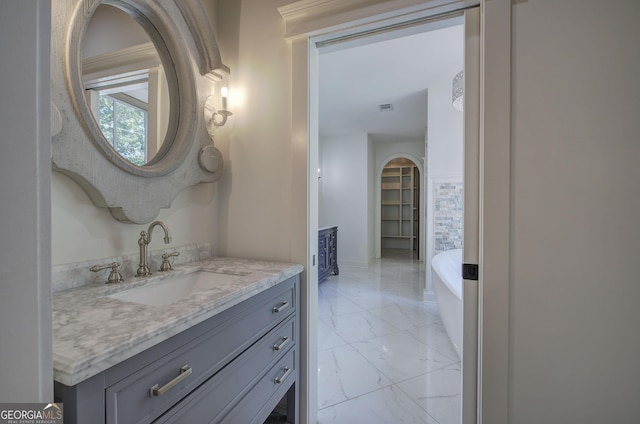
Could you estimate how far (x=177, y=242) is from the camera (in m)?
1.53

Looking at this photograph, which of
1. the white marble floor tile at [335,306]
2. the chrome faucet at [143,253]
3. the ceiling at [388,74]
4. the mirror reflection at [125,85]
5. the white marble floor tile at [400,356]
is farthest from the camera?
the white marble floor tile at [335,306]

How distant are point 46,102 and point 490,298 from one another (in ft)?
5.03

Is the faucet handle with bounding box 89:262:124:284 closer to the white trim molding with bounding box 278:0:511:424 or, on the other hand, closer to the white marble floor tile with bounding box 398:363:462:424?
the white trim molding with bounding box 278:0:511:424

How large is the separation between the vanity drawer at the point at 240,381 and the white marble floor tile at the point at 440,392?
3.30 feet

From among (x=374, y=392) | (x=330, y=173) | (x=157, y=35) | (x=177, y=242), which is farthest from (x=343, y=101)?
(x=374, y=392)

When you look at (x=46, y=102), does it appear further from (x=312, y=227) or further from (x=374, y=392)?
(x=374, y=392)

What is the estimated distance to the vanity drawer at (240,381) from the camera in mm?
857

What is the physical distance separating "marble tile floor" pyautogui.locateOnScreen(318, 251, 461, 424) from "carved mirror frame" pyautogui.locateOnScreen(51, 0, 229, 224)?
1.65 metres

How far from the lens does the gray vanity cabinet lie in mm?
639

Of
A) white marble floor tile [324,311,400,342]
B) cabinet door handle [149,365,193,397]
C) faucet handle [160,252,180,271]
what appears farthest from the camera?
white marble floor tile [324,311,400,342]

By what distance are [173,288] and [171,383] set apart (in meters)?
0.65

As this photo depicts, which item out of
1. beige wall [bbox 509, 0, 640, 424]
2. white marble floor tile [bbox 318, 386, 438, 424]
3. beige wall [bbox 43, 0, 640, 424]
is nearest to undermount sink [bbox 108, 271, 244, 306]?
beige wall [bbox 43, 0, 640, 424]

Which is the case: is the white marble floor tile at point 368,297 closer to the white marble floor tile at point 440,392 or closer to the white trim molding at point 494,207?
the white marble floor tile at point 440,392

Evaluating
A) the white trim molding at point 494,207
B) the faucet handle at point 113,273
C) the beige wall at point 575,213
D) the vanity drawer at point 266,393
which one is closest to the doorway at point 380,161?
the white trim molding at point 494,207
